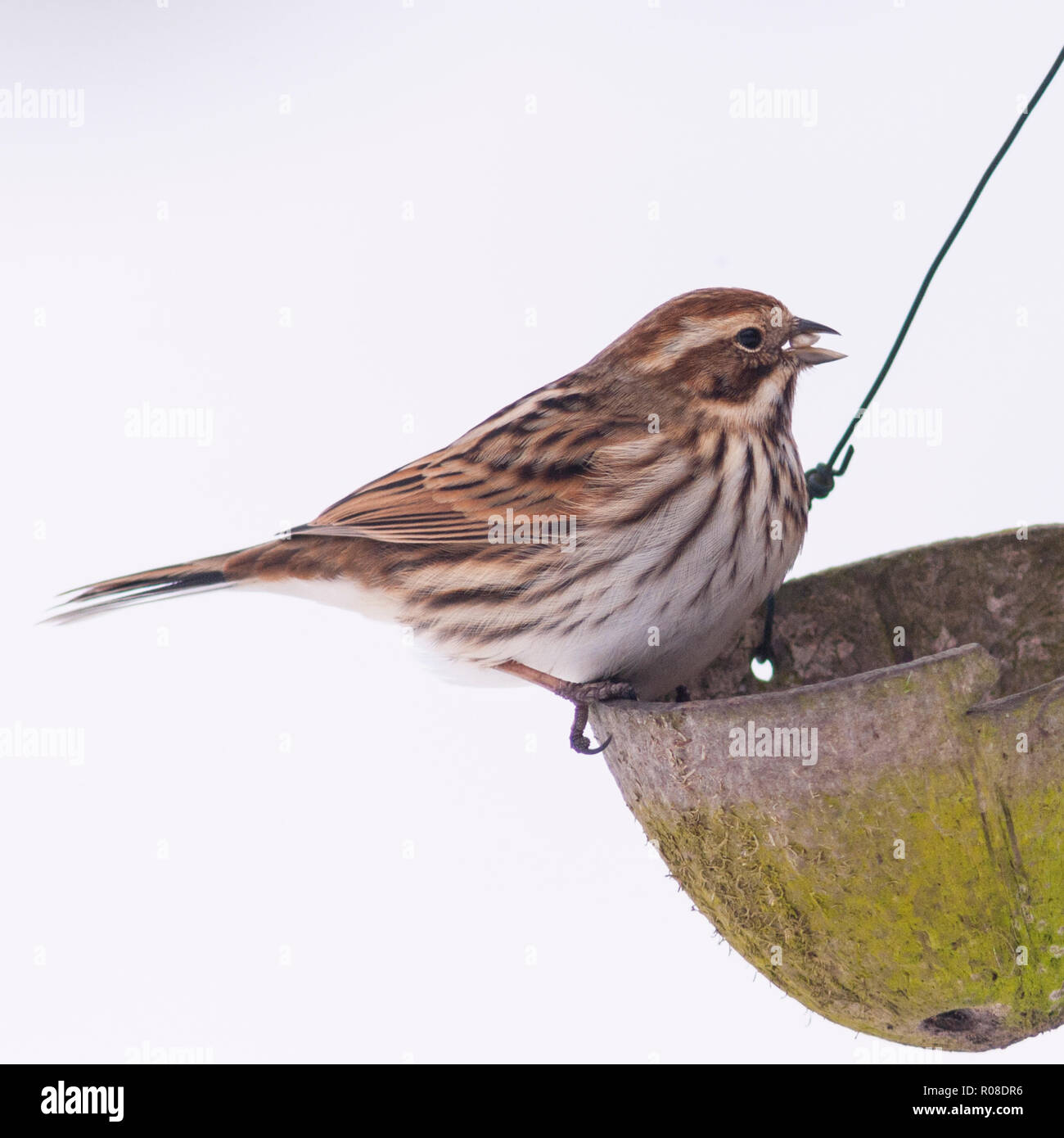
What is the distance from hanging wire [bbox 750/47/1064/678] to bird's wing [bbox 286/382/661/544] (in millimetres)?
465

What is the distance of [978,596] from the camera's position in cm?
367

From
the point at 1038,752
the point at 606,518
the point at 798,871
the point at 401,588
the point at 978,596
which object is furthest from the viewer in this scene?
the point at 978,596

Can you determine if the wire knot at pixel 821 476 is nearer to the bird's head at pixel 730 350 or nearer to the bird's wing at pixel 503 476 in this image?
the bird's head at pixel 730 350

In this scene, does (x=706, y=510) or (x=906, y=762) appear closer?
(x=906, y=762)

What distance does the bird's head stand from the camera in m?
3.19

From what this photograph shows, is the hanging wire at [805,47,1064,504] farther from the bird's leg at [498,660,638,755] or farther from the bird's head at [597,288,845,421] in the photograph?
the bird's leg at [498,660,638,755]

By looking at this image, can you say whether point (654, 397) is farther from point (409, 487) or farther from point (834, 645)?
point (834, 645)

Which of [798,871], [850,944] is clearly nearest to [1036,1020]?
[850,944]

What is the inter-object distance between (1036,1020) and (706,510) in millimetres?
1224

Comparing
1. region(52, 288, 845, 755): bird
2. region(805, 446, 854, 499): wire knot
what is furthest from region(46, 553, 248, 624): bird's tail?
region(805, 446, 854, 499): wire knot

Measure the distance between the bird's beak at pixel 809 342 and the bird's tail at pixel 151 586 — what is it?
1510 mm

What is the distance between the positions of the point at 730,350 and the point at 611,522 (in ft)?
1.69

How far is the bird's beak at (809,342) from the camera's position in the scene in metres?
3.23

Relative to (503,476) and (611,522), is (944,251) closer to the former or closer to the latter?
(611,522)
